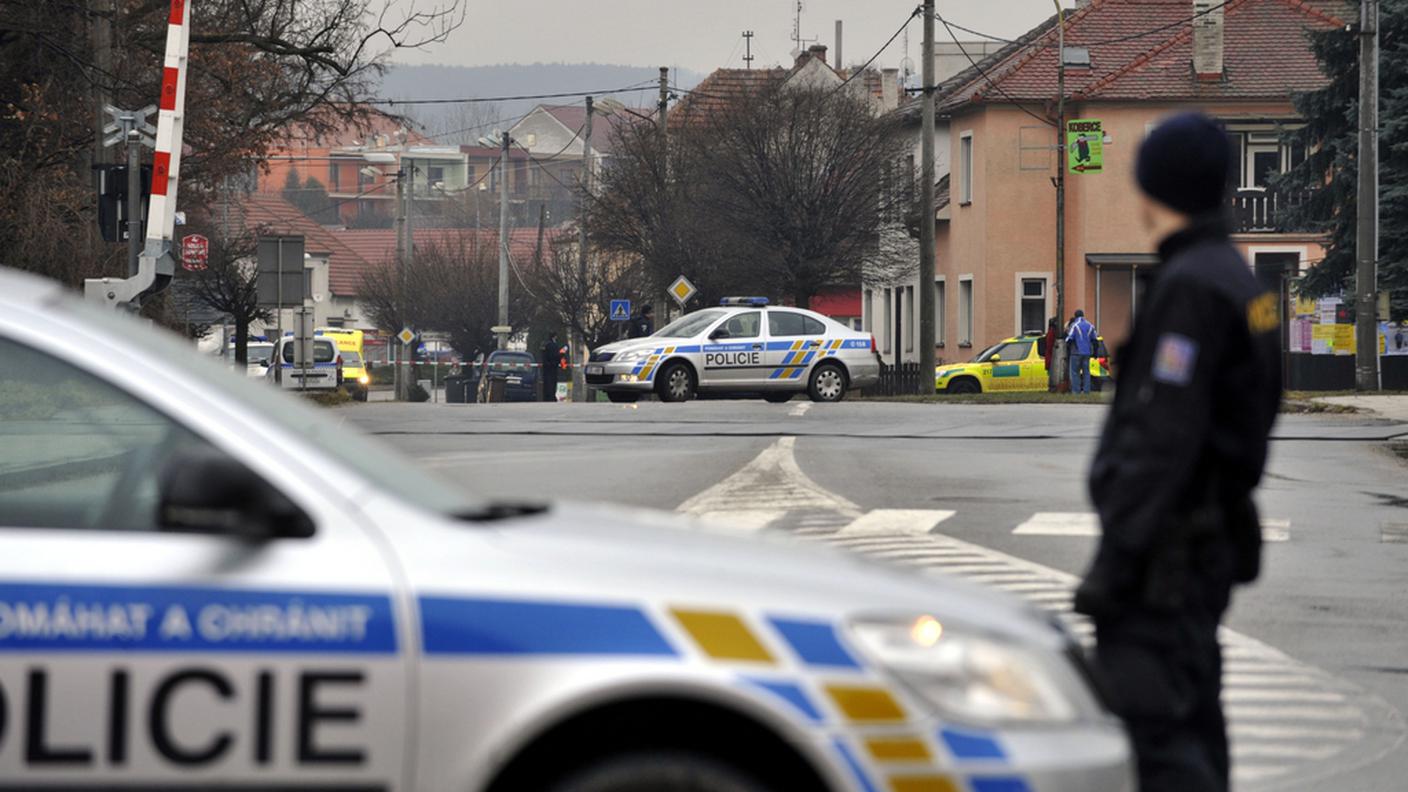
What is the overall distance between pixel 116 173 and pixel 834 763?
885 inches

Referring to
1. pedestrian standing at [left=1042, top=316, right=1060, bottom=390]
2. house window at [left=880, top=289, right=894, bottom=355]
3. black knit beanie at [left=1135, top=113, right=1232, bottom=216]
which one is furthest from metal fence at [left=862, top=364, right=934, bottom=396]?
black knit beanie at [left=1135, top=113, right=1232, bottom=216]

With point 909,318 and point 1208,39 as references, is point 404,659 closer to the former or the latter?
point 1208,39

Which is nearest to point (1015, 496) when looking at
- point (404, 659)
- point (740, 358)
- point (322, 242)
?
point (404, 659)

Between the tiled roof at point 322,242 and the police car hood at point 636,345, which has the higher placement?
the tiled roof at point 322,242

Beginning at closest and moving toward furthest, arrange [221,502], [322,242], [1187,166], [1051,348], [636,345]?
[221,502] → [1187,166] → [636,345] → [1051,348] → [322,242]

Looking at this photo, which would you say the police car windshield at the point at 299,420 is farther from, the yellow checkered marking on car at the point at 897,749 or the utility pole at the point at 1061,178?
the utility pole at the point at 1061,178

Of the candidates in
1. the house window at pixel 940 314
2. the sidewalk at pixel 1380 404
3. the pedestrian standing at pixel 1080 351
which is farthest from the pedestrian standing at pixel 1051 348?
the house window at pixel 940 314

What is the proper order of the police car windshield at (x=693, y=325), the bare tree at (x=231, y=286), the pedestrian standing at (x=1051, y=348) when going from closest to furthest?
1. the police car windshield at (x=693, y=325)
2. the pedestrian standing at (x=1051, y=348)
3. the bare tree at (x=231, y=286)

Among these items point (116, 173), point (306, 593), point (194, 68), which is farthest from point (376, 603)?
point (194, 68)

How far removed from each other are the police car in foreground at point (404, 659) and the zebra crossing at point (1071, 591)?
1928mm

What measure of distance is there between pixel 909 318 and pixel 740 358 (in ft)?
100

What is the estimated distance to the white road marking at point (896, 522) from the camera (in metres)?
13.4

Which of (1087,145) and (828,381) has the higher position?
(1087,145)

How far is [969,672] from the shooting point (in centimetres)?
396
